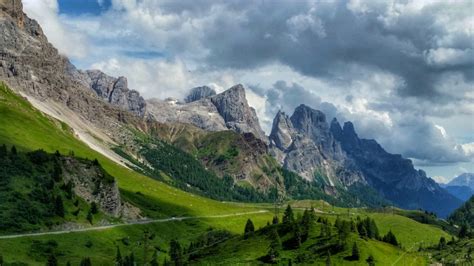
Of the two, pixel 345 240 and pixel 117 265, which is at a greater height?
pixel 345 240

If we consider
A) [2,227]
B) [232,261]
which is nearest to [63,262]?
[2,227]

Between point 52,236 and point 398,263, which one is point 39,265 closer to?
point 52,236

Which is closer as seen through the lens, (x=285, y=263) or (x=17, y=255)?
(x=17, y=255)

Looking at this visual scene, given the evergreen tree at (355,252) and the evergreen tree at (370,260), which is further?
the evergreen tree at (355,252)

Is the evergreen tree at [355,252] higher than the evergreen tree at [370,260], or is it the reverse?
the evergreen tree at [355,252]

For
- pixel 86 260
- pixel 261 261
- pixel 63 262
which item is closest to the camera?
pixel 86 260

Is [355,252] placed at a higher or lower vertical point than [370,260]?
higher

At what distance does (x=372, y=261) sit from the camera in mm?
186500

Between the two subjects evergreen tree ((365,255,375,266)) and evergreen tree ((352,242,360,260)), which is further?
evergreen tree ((352,242,360,260))

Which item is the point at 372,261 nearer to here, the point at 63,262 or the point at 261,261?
the point at 261,261

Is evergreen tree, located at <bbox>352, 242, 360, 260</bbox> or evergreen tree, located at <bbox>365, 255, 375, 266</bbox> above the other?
evergreen tree, located at <bbox>352, 242, 360, 260</bbox>

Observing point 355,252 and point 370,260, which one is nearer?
point 370,260

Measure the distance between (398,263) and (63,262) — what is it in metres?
115

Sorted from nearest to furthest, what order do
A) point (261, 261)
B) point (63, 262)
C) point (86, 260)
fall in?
point (86, 260), point (63, 262), point (261, 261)
